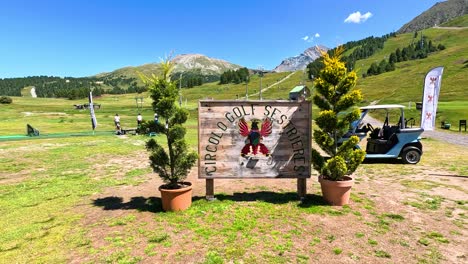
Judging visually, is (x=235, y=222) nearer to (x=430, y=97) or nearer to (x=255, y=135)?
(x=255, y=135)

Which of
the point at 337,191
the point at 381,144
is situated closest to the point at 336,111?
the point at 337,191

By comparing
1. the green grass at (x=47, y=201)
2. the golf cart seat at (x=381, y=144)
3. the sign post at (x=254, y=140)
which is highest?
the sign post at (x=254, y=140)

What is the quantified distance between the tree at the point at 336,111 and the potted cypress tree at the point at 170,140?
3593 millimetres

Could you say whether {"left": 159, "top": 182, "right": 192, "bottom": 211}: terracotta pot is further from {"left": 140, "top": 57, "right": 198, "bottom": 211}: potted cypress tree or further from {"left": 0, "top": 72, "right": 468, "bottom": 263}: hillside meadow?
{"left": 0, "top": 72, "right": 468, "bottom": 263}: hillside meadow

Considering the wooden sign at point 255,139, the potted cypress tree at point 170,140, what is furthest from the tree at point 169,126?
the wooden sign at point 255,139

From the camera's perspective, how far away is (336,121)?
792 cm

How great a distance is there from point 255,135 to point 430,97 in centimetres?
1112

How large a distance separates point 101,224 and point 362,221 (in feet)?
20.1

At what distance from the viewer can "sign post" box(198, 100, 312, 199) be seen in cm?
839

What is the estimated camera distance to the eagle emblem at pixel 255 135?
8.38 metres

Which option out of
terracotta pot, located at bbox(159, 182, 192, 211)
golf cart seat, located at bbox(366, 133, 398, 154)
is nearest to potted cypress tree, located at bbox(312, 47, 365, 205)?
terracotta pot, located at bbox(159, 182, 192, 211)

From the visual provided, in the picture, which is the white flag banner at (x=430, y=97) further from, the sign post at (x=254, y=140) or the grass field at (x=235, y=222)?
the sign post at (x=254, y=140)

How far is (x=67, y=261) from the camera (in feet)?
17.4

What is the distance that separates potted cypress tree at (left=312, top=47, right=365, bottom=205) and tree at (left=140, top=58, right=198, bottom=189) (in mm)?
3585
